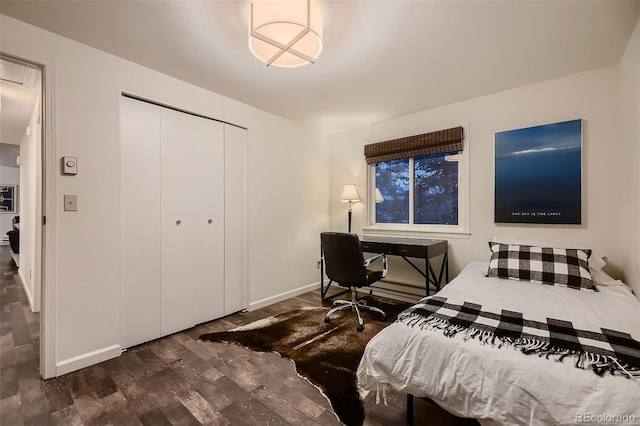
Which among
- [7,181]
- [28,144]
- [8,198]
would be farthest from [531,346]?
[8,198]

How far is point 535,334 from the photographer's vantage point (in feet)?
4.17

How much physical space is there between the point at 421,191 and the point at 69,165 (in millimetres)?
3485

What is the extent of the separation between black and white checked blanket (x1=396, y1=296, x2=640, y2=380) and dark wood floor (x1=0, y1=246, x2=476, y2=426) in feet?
1.88

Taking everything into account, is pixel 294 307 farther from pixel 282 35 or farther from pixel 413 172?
pixel 282 35

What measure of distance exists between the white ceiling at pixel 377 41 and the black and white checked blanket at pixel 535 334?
182cm

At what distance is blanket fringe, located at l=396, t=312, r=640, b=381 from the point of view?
100 centimetres

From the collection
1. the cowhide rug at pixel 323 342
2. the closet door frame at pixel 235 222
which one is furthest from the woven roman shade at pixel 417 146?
the cowhide rug at pixel 323 342

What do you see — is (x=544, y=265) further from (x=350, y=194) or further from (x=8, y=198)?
(x=8, y=198)

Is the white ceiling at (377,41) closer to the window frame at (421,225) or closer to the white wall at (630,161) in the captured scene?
the white wall at (630,161)

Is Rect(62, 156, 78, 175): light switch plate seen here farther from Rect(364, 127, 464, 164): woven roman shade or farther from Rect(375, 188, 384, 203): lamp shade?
Rect(375, 188, 384, 203): lamp shade

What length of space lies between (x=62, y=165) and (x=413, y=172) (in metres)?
3.48

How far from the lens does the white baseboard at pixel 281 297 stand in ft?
10.8

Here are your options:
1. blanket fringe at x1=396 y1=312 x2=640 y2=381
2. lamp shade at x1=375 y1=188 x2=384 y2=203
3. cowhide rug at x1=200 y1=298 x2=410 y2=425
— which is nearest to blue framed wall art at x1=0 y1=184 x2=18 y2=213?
cowhide rug at x1=200 y1=298 x2=410 y2=425

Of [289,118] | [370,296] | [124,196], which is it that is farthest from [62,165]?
[370,296]
